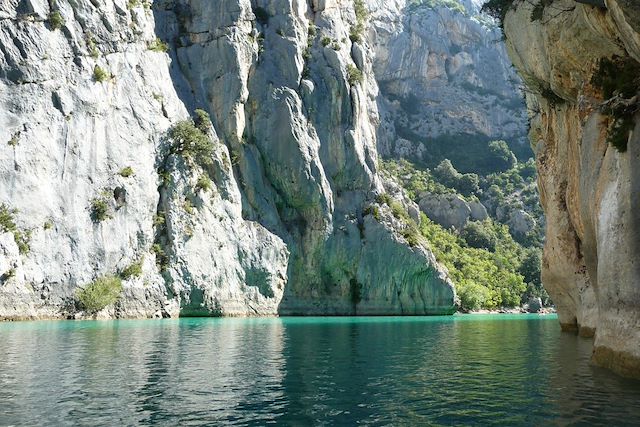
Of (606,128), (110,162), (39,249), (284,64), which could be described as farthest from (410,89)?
(606,128)

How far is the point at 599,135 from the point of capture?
1834 centimetres

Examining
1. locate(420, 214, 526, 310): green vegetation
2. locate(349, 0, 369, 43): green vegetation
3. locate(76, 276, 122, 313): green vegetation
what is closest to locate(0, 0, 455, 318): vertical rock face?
locate(76, 276, 122, 313): green vegetation

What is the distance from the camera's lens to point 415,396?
13.0 meters

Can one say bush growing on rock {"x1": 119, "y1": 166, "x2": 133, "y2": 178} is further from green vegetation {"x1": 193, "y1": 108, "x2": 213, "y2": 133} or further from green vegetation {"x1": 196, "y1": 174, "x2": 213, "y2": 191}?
green vegetation {"x1": 193, "y1": 108, "x2": 213, "y2": 133}

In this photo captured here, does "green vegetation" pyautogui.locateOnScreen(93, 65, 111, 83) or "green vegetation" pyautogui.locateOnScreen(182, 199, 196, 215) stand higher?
"green vegetation" pyautogui.locateOnScreen(93, 65, 111, 83)

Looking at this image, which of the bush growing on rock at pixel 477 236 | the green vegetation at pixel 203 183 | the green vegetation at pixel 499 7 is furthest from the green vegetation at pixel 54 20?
the bush growing on rock at pixel 477 236

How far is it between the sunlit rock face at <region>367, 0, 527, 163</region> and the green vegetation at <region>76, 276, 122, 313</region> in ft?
302

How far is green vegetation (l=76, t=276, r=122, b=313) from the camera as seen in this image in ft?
164

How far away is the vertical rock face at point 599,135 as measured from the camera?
46.9ft

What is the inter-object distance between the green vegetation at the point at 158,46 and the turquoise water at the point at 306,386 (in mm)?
51124

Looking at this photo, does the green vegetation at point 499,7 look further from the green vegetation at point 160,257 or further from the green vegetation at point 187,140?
the green vegetation at point 187,140

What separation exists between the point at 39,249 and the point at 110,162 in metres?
12.0

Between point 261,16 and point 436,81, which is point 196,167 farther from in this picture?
point 436,81

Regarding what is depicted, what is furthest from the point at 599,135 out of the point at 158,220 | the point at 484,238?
the point at 484,238
